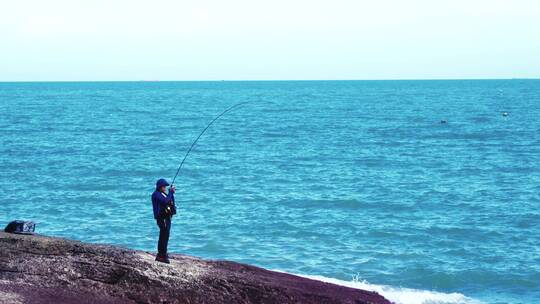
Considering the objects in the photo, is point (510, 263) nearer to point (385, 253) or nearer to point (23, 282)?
point (385, 253)

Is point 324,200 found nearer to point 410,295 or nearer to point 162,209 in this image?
point 410,295

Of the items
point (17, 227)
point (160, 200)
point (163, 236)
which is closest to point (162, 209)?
point (160, 200)

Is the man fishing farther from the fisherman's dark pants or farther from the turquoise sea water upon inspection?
the turquoise sea water

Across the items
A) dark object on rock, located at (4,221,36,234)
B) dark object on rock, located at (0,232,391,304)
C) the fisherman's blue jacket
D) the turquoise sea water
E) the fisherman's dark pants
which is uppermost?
the fisherman's blue jacket

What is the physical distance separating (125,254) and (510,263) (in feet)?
44.2

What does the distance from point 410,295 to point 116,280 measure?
9226 millimetres

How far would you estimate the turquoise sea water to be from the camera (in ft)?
72.3

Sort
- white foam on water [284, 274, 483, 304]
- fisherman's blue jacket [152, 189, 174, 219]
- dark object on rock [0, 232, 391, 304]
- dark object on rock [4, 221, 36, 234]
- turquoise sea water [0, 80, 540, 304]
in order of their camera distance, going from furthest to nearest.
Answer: turquoise sea water [0, 80, 540, 304]
white foam on water [284, 274, 483, 304]
dark object on rock [4, 221, 36, 234]
fisherman's blue jacket [152, 189, 174, 219]
dark object on rock [0, 232, 391, 304]

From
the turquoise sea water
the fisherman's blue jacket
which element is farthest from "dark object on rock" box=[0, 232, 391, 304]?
the turquoise sea water

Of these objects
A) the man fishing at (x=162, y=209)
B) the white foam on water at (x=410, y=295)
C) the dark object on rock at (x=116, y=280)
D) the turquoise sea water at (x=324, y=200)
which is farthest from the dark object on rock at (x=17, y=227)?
the turquoise sea water at (x=324, y=200)

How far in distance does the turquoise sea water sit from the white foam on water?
3.2 inches

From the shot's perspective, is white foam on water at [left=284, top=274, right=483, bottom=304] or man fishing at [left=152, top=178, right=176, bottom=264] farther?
white foam on water at [left=284, top=274, right=483, bottom=304]

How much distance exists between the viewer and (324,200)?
32219mm

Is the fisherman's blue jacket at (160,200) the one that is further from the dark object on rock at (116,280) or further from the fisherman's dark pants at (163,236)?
the dark object on rock at (116,280)
